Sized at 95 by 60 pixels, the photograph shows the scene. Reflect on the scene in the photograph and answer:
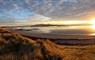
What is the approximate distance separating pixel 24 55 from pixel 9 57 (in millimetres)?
743

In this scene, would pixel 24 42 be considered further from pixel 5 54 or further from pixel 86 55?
pixel 86 55

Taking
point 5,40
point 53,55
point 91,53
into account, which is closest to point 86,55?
point 91,53

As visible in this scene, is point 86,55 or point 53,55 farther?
point 86,55

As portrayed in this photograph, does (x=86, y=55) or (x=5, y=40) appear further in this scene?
(x=86, y=55)

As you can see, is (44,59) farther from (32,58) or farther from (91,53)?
(91,53)

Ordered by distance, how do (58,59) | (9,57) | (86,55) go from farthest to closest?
1. (86,55)
2. (58,59)
3. (9,57)

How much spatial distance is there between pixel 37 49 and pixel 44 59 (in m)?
0.61

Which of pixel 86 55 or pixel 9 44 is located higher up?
pixel 9 44

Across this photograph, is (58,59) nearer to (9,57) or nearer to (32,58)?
(32,58)

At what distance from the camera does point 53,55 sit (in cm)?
1556

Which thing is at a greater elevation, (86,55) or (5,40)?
(5,40)

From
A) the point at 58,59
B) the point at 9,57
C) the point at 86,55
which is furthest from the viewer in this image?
the point at 86,55

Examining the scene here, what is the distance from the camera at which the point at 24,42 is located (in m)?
15.3

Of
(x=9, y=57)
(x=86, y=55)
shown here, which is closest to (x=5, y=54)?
(x=9, y=57)
